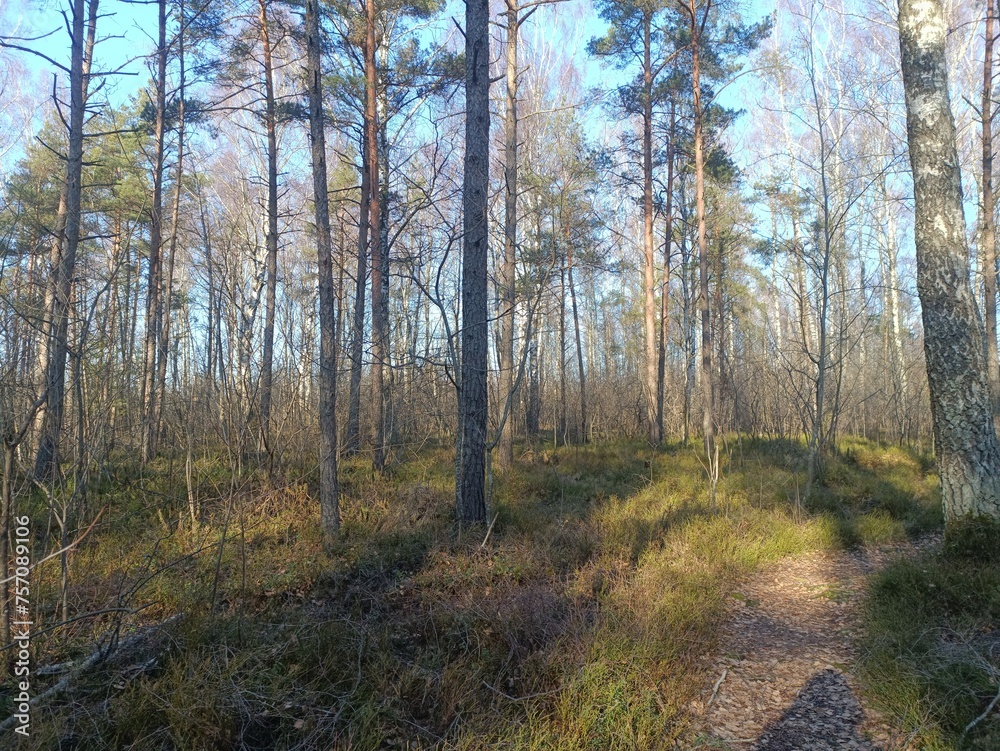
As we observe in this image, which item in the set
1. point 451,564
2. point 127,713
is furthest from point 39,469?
point 451,564

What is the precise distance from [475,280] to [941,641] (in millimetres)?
4898

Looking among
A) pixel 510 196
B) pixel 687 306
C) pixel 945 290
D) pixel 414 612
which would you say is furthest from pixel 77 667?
pixel 687 306

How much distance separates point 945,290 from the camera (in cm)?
461

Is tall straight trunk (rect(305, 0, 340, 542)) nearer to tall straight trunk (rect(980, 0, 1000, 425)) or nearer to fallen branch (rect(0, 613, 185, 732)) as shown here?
fallen branch (rect(0, 613, 185, 732))

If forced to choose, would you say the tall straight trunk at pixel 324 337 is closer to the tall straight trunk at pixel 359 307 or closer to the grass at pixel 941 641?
the tall straight trunk at pixel 359 307

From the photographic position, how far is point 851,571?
5.17m

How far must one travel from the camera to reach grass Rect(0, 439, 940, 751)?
101 inches

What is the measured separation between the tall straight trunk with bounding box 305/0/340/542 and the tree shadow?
415 cm

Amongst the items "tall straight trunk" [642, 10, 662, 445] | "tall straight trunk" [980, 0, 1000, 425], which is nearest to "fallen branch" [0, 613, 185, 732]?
"tall straight trunk" [642, 10, 662, 445]

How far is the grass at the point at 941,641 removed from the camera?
259 centimetres

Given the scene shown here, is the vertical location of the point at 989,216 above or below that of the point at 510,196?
below

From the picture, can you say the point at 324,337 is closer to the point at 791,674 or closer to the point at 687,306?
the point at 791,674

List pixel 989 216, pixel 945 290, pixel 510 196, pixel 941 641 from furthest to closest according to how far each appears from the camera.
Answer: pixel 989 216
pixel 510 196
pixel 945 290
pixel 941 641

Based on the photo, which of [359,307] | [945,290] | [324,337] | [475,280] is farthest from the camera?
[359,307]
